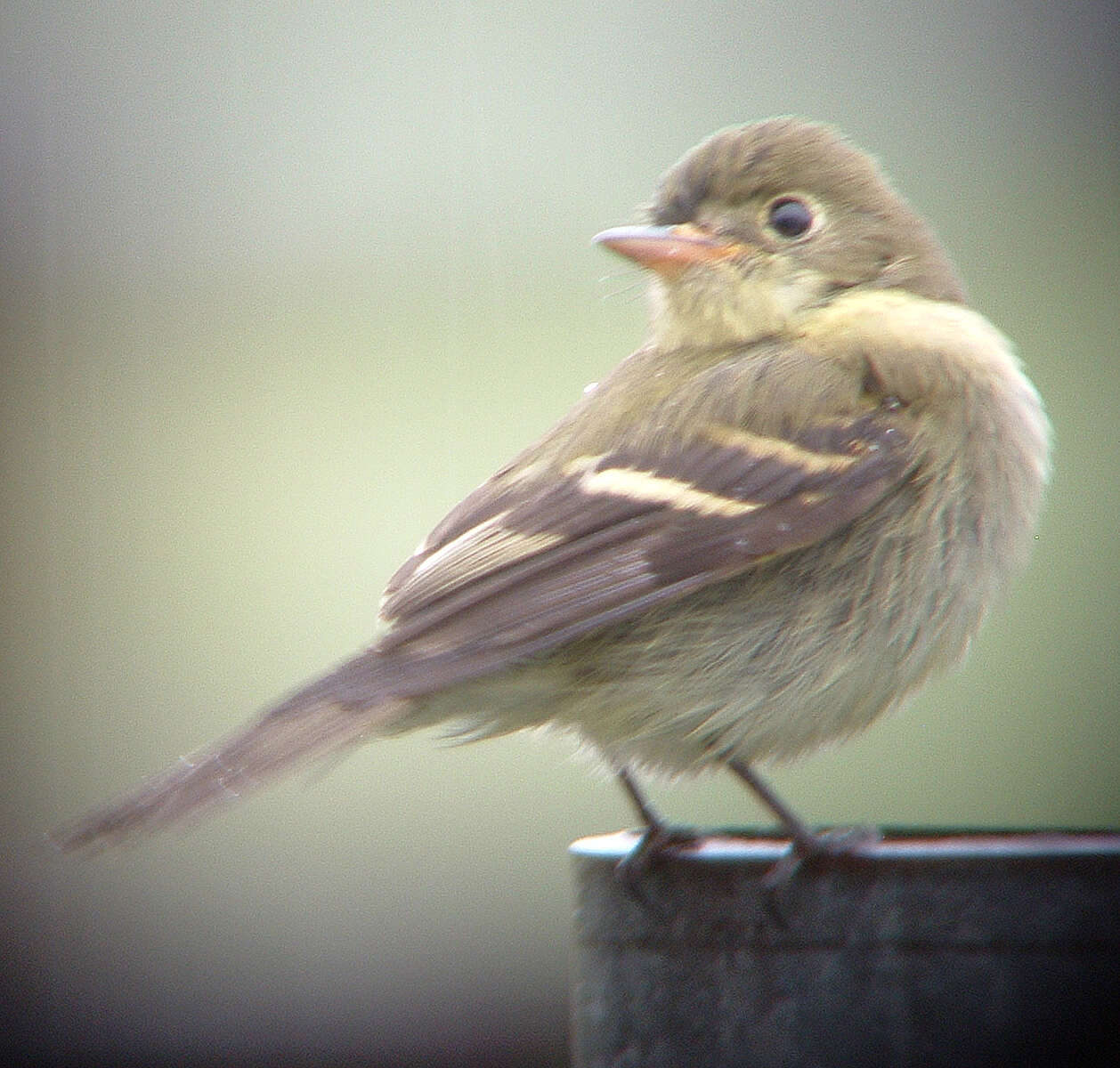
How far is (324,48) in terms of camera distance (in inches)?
199

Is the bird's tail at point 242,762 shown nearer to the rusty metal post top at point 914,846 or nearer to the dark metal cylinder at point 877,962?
the rusty metal post top at point 914,846

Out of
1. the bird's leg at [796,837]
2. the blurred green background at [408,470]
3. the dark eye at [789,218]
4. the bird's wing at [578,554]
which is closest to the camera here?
the bird's leg at [796,837]

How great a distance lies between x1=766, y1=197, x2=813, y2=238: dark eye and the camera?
9.82 ft

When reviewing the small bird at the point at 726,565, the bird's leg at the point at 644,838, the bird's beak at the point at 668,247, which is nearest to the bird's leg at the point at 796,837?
the small bird at the point at 726,565

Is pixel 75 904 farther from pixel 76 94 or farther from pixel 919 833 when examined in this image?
pixel 919 833

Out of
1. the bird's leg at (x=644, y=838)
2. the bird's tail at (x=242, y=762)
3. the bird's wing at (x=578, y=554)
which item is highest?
the bird's wing at (x=578, y=554)

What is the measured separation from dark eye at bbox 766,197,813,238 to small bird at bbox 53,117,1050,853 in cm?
25

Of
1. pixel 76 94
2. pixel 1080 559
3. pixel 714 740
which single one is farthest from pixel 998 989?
pixel 76 94

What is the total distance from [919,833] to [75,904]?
3.01 metres

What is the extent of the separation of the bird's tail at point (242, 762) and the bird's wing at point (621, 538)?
0.25ft

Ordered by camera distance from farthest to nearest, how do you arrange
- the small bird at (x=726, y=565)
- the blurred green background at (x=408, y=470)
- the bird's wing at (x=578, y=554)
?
the blurred green background at (x=408, y=470) → the small bird at (x=726, y=565) → the bird's wing at (x=578, y=554)

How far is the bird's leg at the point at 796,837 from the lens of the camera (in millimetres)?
1989

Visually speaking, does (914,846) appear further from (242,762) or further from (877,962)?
(242,762)

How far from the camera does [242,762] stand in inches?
85.7
